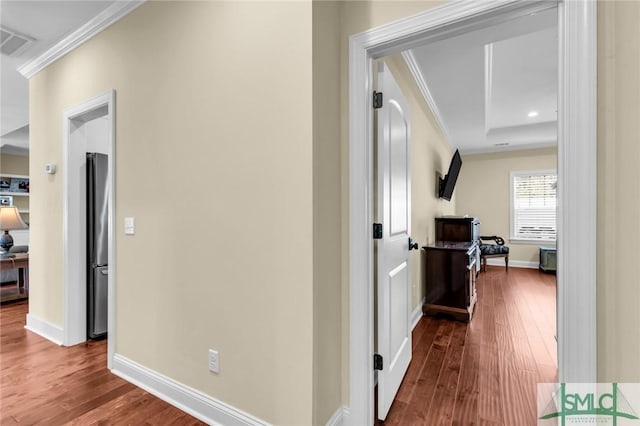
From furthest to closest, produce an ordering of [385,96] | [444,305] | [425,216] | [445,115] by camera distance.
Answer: [445,115] < [425,216] < [444,305] < [385,96]

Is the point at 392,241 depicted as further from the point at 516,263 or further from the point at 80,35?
the point at 516,263

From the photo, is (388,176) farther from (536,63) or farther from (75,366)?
(75,366)

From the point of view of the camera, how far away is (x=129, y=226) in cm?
215

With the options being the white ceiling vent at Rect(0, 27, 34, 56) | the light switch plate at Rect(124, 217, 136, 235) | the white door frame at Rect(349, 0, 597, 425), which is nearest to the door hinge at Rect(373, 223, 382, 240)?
the white door frame at Rect(349, 0, 597, 425)

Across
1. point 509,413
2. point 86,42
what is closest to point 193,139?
point 86,42

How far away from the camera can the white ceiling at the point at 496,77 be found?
2434mm

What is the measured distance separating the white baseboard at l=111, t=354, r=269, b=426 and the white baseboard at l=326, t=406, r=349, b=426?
34 cm

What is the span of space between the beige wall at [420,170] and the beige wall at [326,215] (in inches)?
43.0

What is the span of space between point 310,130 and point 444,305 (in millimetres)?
2855

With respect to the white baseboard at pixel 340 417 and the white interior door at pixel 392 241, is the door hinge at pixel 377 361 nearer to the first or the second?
the white interior door at pixel 392 241

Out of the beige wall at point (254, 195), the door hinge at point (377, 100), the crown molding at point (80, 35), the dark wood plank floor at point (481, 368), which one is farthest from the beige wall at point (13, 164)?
the dark wood plank floor at point (481, 368)

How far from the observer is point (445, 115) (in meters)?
4.40

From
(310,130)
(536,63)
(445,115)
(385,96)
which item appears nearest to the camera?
(310,130)

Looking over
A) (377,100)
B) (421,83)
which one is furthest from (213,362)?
(421,83)
